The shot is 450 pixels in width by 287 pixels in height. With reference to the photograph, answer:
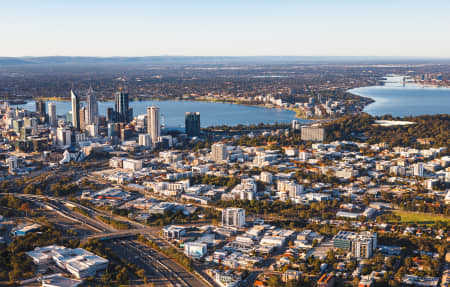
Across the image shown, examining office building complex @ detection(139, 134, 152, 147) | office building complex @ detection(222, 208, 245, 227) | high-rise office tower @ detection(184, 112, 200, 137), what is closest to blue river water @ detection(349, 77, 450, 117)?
high-rise office tower @ detection(184, 112, 200, 137)

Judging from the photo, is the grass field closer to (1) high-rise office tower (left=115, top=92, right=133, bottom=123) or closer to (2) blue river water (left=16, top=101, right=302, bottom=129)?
(2) blue river water (left=16, top=101, right=302, bottom=129)

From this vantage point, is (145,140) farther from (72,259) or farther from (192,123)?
(72,259)

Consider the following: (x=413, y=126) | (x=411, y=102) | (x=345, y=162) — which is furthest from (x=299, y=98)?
(x=345, y=162)

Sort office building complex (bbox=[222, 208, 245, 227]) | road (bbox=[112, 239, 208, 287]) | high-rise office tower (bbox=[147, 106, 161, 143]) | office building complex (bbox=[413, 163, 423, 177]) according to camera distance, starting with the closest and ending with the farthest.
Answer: road (bbox=[112, 239, 208, 287]) → office building complex (bbox=[222, 208, 245, 227]) → office building complex (bbox=[413, 163, 423, 177]) → high-rise office tower (bbox=[147, 106, 161, 143])

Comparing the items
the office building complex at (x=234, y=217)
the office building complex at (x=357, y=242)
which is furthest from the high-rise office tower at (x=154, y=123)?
the office building complex at (x=357, y=242)

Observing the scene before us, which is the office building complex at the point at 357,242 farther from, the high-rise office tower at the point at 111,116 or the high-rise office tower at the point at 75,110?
the high-rise office tower at the point at 111,116

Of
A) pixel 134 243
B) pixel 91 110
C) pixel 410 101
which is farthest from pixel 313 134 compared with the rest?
pixel 410 101

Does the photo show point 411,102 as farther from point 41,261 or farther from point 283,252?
point 41,261
